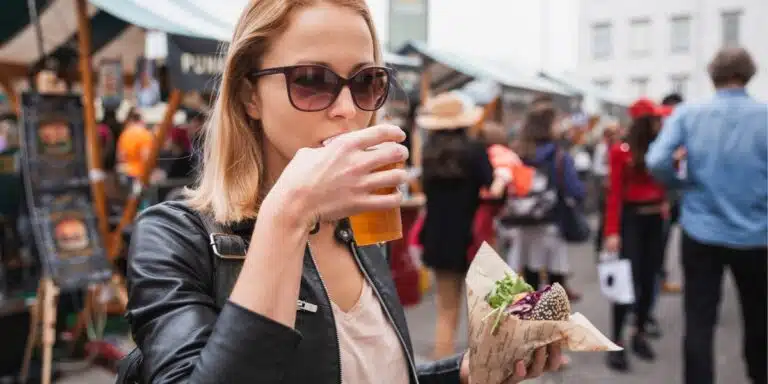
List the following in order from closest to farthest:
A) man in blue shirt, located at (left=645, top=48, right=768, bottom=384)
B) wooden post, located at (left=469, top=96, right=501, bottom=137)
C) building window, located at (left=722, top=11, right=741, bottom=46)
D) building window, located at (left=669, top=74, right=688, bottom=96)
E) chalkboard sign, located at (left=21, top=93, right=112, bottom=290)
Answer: man in blue shirt, located at (left=645, top=48, right=768, bottom=384)
chalkboard sign, located at (left=21, top=93, right=112, bottom=290)
wooden post, located at (left=469, top=96, right=501, bottom=137)
building window, located at (left=722, top=11, right=741, bottom=46)
building window, located at (left=669, top=74, right=688, bottom=96)

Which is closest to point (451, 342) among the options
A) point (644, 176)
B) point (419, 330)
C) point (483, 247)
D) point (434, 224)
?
point (434, 224)

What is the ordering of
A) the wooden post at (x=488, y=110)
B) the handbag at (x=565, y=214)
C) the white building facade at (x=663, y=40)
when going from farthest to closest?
the white building facade at (x=663, y=40) → the wooden post at (x=488, y=110) → the handbag at (x=565, y=214)

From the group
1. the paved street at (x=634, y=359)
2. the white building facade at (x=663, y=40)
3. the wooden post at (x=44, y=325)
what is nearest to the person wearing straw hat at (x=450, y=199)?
the paved street at (x=634, y=359)

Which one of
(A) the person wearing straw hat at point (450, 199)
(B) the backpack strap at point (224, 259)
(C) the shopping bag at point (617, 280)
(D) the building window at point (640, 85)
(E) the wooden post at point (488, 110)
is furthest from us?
(D) the building window at point (640, 85)

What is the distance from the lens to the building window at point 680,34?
43.9 metres

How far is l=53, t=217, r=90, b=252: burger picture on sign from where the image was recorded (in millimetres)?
4957

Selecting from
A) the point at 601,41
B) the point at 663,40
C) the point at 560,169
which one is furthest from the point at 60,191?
the point at 601,41

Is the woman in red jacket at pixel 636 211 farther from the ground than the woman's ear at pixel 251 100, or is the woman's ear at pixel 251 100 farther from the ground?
the woman's ear at pixel 251 100

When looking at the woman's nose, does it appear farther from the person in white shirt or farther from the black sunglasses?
the person in white shirt

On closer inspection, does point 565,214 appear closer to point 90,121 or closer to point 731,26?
point 90,121

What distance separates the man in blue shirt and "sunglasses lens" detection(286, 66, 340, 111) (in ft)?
11.1

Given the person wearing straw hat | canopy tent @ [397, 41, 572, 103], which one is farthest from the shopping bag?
canopy tent @ [397, 41, 572, 103]

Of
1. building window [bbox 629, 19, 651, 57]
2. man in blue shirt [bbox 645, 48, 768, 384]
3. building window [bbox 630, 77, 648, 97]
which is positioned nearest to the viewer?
man in blue shirt [bbox 645, 48, 768, 384]

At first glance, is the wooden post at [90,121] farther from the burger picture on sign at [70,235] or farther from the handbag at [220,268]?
the handbag at [220,268]
